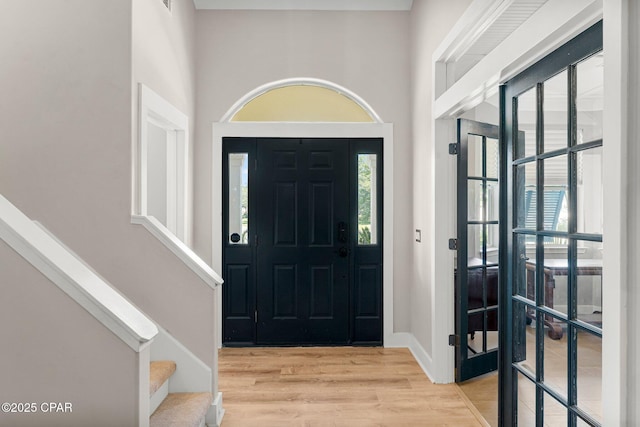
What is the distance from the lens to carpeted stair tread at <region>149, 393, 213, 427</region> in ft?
7.85

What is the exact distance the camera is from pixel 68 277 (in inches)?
67.2

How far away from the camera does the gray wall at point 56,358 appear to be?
1718 millimetres

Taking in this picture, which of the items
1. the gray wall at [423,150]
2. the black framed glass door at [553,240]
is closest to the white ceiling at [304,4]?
the gray wall at [423,150]

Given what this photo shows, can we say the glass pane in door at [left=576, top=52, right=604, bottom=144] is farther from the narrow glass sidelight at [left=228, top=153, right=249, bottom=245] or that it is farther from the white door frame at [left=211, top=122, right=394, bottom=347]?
the narrow glass sidelight at [left=228, top=153, right=249, bottom=245]

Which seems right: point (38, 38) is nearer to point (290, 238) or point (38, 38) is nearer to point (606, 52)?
point (290, 238)

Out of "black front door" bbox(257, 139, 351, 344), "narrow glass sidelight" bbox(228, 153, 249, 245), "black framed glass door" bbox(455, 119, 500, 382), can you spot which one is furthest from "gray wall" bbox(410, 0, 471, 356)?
"narrow glass sidelight" bbox(228, 153, 249, 245)

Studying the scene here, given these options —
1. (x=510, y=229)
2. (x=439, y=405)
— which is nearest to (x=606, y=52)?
(x=510, y=229)

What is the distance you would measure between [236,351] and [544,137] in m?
3.17

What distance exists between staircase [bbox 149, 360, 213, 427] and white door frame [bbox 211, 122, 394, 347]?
155 centimetres

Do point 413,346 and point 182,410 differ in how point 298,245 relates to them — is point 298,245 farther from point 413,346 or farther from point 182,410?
point 182,410

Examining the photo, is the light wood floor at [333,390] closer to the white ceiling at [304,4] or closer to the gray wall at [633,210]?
the gray wall at [633,210]

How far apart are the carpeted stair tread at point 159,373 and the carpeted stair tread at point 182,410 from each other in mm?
133

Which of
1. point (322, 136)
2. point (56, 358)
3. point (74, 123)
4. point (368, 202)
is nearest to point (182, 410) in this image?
point (56, 358)

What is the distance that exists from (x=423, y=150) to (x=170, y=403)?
255 cm
